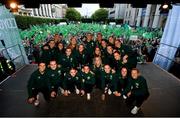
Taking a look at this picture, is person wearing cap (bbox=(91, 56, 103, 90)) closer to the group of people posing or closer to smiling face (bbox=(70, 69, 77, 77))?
the group of people posing

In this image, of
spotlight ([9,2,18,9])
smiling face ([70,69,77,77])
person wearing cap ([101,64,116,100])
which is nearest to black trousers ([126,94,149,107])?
person wearing cap ([101,64,116,100])

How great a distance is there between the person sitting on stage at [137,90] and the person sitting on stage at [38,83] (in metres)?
2.37

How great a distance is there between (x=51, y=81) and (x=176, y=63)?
6.41m

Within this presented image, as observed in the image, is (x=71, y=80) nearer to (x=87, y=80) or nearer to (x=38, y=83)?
(x=87, y=80)

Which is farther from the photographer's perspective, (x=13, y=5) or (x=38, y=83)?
(x=13, y=5)

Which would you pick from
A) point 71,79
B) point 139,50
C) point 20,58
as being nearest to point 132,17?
point 139,50

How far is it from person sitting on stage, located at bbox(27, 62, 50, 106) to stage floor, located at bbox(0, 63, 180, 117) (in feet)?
→ 1.30

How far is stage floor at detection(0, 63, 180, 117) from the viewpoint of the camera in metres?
4.93

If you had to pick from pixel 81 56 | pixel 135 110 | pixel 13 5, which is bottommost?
pixel 135 110

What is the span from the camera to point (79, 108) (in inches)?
203

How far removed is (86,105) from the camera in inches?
209

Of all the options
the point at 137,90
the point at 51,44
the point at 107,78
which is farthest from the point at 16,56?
the point at 137,90

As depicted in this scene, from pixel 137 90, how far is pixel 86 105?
155cm

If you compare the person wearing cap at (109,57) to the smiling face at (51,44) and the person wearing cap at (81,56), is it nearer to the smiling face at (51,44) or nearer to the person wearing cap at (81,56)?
the person wearing cap at (81,56)
